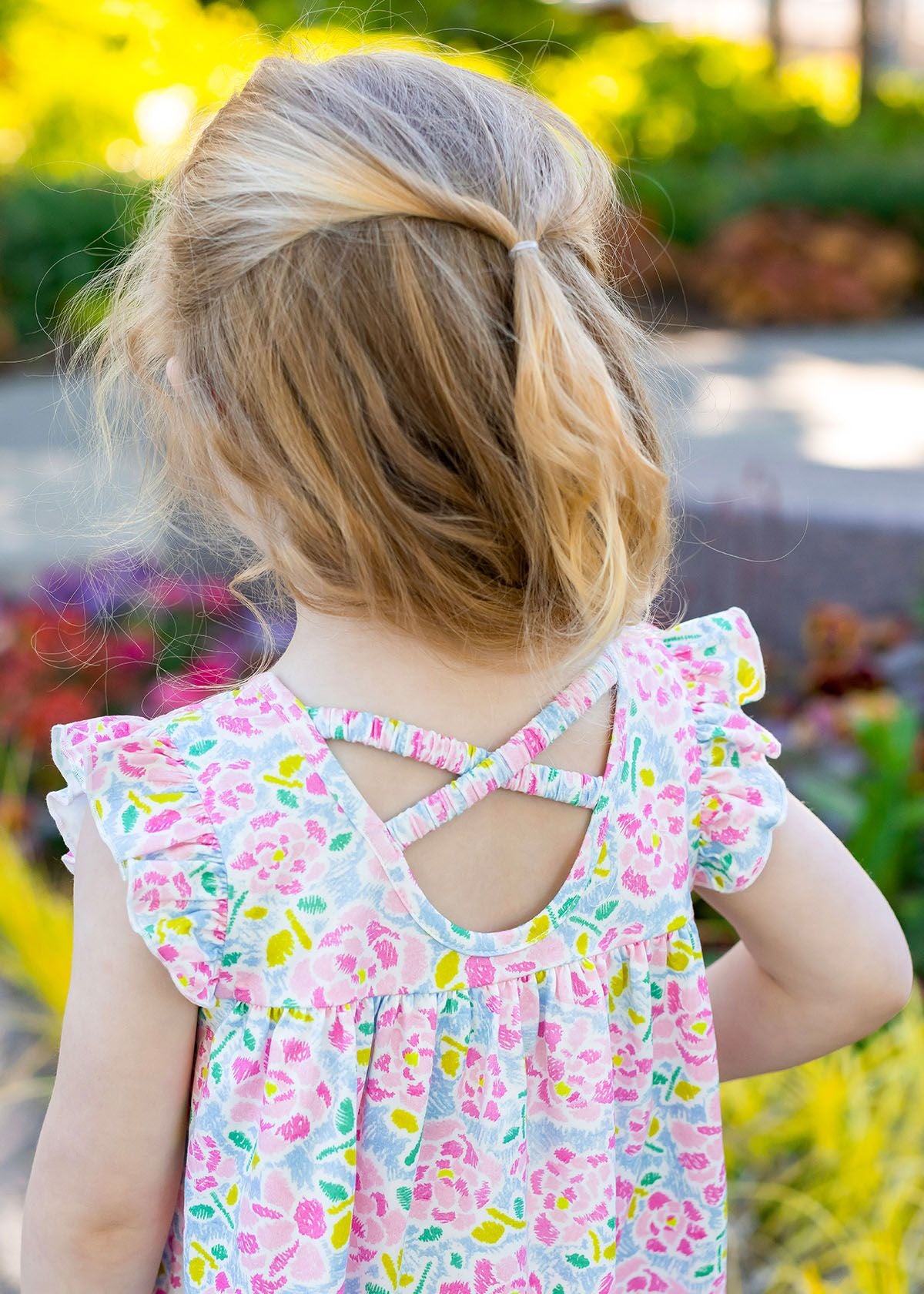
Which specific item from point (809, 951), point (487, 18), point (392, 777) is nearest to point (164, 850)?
point (392, 777)

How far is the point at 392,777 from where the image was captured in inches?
37.4

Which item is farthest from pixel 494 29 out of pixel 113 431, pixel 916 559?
pixel 113 431

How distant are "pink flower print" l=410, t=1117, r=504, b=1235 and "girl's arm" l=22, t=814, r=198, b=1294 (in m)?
0.19

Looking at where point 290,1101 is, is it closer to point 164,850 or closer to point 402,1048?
point 402,1048

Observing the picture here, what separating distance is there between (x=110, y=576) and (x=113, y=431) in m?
2.05

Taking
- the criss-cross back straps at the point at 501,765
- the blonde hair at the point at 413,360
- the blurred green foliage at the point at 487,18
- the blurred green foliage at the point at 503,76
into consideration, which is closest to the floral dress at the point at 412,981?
the criss-cross back straps at the point at 501,765

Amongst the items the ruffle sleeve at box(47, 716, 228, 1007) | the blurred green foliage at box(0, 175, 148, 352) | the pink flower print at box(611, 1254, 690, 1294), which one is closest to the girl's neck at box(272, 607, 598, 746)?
the ruffle sleeve at box(47, 716, 228, 1007)

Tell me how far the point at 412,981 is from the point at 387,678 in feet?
0.73

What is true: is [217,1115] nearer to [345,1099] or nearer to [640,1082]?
[345,1099]

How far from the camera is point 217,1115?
971mm

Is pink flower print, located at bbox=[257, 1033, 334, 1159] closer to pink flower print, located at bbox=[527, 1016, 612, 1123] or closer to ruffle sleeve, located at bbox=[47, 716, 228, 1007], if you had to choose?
ruffle sleeve, located at bbox=[47, 716, 228, 1007]

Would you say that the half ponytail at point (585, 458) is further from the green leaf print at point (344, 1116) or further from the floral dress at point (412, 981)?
the green leaf print at point (344, 1116)

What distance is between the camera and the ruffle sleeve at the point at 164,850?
0.89 m

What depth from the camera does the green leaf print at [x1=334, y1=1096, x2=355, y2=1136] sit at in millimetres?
960
